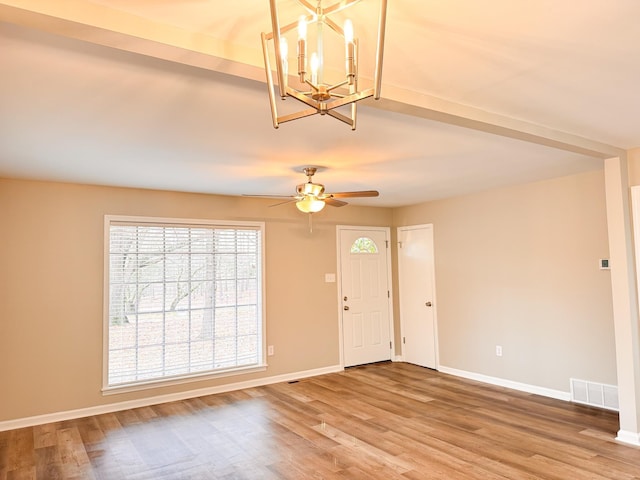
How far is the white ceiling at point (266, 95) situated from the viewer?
5.38 feet

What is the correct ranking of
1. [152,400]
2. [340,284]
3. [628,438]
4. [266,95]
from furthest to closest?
[340,284] → [152,400] → [628,438] → [266,95]

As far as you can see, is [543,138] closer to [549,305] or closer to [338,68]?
[338,68]

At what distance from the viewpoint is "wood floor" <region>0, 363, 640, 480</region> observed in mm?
3150

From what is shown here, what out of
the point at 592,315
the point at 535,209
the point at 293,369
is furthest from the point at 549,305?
the point at 293,369

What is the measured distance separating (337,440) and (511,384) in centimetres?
259

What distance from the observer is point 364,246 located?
669cm

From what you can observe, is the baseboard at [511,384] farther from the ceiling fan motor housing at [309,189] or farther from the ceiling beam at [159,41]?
the ceiling beam at [159,41]

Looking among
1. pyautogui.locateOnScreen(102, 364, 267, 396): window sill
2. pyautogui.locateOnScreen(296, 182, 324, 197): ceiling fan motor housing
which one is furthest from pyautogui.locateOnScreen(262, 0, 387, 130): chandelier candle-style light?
pyautogui.locateOnScreen(102, 364, 267, 396): window sill

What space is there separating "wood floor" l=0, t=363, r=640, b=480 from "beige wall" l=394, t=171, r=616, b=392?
0.47m

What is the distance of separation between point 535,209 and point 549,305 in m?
1.10

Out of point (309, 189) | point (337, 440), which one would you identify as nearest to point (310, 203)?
point (309, 189)

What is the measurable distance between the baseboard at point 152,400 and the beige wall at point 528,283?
203cm

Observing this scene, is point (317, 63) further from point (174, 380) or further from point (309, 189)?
point (174, 380)

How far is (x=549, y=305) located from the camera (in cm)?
479
